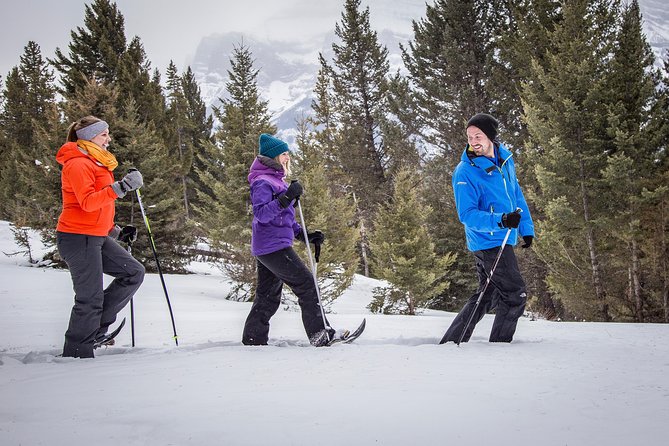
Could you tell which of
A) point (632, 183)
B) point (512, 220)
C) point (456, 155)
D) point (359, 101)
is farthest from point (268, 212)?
point (359, 101)

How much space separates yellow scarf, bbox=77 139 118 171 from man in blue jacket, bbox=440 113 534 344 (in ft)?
10.0

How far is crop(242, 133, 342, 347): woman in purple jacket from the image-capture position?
13.2 feet

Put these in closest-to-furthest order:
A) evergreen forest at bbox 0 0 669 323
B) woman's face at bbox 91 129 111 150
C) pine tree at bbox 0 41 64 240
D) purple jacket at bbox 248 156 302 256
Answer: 1. woman's face at bbox 91 129 111 150
2. purple jacket at bbox 248 156 302 256
3. evergreen forest at bbox 0 0 669 323
4. pine tree at bbox 0 41 64 240

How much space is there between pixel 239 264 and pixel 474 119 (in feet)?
38.2

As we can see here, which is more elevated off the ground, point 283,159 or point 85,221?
point 283,159

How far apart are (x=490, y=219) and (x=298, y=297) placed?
185 centimetres

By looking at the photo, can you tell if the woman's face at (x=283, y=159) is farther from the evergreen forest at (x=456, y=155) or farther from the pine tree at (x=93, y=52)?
the pine tree at (x=93, y=52)

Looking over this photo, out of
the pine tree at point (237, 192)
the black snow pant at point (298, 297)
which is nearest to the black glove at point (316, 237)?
the black snow pant at point (298, 297)

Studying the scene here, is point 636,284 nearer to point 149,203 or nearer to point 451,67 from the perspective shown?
point 451,67

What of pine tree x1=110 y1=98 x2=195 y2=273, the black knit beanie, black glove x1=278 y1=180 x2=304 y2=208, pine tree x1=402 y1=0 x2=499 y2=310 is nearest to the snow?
black glove x1=278 y1=180 x2=304 y2=208

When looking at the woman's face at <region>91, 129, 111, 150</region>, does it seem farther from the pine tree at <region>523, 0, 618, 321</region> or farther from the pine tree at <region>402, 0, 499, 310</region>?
the pine tree at <region>402, 0, 499, 310</region>

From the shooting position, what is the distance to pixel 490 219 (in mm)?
3871

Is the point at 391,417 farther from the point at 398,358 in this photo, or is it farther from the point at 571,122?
the point at 571,122

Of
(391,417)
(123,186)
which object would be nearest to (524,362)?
(391,417)
